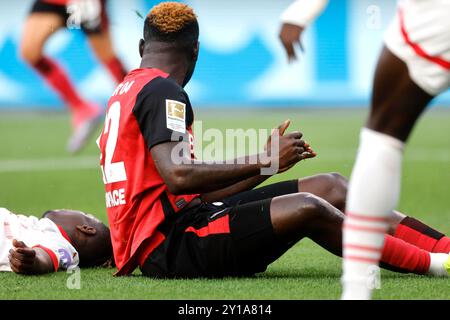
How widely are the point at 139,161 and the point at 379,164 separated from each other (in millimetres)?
1400

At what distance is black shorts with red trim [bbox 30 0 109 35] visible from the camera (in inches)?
538

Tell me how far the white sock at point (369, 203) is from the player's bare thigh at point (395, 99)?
0.04 m

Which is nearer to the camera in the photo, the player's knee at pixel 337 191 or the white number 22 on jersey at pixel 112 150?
the white number 22 on jersey at pixel 112 150

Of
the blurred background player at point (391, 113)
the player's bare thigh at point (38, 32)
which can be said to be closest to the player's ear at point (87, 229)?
the blurred background player at point (391, 113)

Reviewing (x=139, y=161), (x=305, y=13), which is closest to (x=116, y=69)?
(x=139, y=161)

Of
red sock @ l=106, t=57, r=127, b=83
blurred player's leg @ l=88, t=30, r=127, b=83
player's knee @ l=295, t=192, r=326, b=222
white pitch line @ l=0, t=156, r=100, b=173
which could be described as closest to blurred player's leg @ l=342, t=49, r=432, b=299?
player's knee @ l=295, t=192, r=326, b=222

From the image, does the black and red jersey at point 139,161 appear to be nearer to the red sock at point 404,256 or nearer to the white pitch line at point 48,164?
the red sock at point 404,256

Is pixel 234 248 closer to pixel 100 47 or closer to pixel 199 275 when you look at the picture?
pixel 199 275

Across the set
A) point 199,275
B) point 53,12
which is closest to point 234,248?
point 199,275

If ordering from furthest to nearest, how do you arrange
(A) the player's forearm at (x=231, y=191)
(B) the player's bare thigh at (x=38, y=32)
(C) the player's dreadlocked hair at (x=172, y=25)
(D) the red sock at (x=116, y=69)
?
(D) the red sock at (x=116, y=69) < (B) the player's bare thigh at (x=38, y=32) < (A) the player's forearm at (x=231, y=191) < (C) the player's dreadlocked hair at (x=172, y=25)

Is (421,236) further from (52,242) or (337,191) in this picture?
(52,242)

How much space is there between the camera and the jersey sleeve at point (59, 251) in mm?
4562
